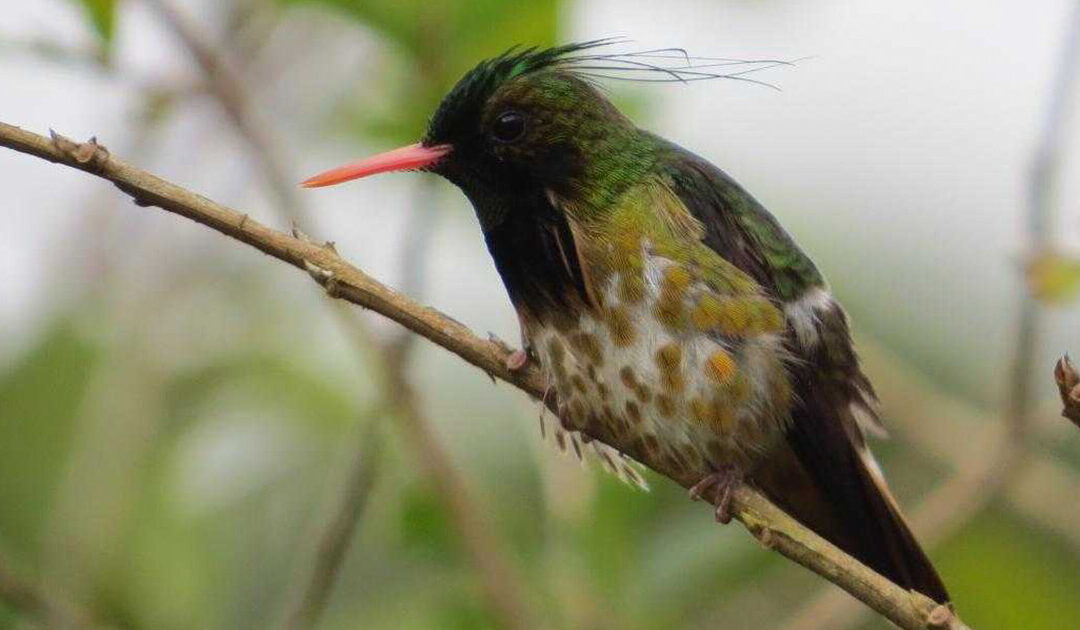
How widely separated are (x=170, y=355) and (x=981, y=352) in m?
3.22

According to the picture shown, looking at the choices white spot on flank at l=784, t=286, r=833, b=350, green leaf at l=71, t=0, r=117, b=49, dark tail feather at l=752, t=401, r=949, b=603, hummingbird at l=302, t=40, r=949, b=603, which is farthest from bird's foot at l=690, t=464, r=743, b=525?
green leaf at l=71, t=0, r=117, b=49

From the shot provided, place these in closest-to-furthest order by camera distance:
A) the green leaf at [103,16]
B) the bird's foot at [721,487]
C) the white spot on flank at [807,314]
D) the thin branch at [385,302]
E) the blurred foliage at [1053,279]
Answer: the thin branch at [385,302] → the blurred foliage at [1053,279] → the bird's foot at [721,487] → the green leaf at [103,16] → the white spot on flank at [807,314]

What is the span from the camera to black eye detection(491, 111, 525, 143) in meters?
3.86

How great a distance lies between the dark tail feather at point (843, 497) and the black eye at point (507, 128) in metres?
0.91

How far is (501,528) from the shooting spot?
194 inches

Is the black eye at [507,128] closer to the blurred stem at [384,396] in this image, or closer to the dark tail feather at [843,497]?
the blurred stem at [384,396]

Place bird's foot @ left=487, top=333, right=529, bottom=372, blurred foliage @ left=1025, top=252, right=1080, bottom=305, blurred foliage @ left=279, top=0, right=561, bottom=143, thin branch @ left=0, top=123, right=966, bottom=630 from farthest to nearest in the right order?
blurred foliage @ left=279, top=0, right=561, bottom=143 → blurred foliage @ left=1025, top=252, right=1080, bottom=305 → bird's foot @ left=487, top=333, right=529, bottom=372 → thin branch @ left=0, top=123, right=966, bottom=630

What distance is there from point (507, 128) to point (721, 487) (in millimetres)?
942

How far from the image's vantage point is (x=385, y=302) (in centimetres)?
301

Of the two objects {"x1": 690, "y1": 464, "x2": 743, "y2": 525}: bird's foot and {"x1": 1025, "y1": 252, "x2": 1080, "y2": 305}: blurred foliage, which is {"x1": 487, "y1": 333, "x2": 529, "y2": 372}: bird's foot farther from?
{"x1": 1025, "y1": 252, "x2": 1080, "y2": 305}: blurred foliage

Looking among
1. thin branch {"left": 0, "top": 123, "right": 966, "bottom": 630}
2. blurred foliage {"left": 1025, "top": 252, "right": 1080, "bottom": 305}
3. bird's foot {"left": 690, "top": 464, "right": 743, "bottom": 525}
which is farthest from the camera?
bird's foot {"left": 690, "top": 464, "right": 743, "bottom": 525}

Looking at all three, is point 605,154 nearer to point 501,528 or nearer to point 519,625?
point 519,625

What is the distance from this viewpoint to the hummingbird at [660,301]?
368 cm

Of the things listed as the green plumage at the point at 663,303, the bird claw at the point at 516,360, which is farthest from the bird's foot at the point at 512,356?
the green plumage at the point at 663,303
